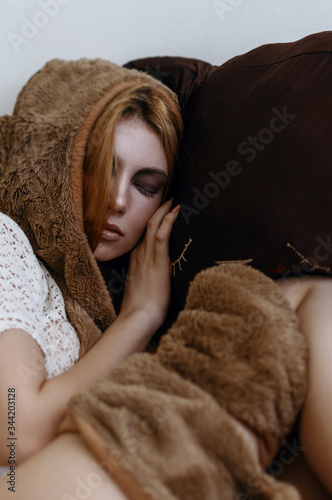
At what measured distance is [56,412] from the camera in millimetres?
733

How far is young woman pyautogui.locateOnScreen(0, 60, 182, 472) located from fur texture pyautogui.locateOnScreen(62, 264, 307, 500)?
0.20 metres

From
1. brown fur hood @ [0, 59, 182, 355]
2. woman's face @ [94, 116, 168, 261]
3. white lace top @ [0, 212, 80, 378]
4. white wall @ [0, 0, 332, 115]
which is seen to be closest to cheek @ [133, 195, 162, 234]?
woman's face @ [94, 116, 168, 261]

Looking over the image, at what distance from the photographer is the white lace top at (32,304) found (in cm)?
79

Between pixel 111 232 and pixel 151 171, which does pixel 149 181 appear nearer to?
pixel 151 171

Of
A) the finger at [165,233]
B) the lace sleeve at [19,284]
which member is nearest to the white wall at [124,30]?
the finger at [165,233]

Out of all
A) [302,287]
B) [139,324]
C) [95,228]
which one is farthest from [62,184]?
[302,287]

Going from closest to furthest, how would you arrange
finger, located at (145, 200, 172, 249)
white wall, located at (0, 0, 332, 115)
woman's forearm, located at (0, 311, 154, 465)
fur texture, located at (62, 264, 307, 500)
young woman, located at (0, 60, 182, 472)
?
fur texture, located at (62, 264, 307, 500) < woman's forearm, located at (0, 311, 154, 465) < young woman, located at (0, 60, 182, 472) < finger, located at (145, 200, 172, 249) < white wall, located at (0, 0, 332, 115)

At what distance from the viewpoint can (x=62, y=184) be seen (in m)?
0.97

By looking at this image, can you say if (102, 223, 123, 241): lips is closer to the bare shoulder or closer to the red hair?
the red hair

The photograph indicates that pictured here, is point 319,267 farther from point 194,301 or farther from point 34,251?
point 34,251

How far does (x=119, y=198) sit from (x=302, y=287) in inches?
17.6

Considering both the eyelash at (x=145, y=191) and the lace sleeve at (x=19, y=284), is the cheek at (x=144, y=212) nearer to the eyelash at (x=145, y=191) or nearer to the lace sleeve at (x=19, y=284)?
the eyelash at (x=145, y=191)

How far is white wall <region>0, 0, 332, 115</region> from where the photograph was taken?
48.9 inches

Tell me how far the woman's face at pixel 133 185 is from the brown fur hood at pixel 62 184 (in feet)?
0.24
